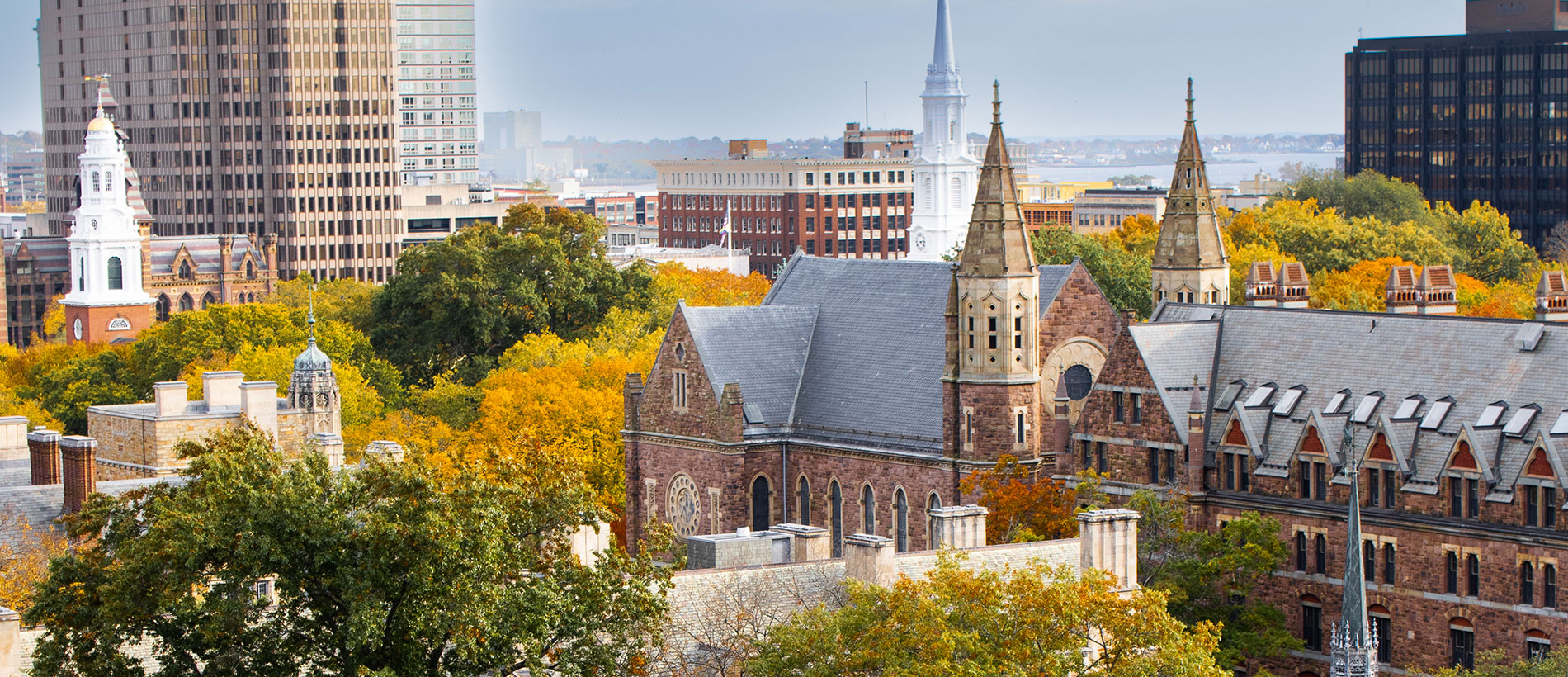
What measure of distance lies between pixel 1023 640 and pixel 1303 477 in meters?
34.9

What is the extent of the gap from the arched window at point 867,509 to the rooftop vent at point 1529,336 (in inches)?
1137

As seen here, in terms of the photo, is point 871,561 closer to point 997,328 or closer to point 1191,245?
point 997,328

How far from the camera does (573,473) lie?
6072cm

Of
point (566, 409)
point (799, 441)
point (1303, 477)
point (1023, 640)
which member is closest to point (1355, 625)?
point (1023, 640)

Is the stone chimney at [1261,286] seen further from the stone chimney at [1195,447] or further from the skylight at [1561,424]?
the skylight at [1561,424]

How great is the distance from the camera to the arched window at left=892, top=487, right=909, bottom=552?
108m

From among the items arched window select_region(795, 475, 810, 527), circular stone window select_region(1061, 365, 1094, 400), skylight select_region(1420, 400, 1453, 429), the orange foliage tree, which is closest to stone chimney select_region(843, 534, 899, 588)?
the orange foliage tree

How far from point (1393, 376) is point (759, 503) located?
3048 centimetres

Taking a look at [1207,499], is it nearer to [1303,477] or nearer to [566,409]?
[1303,477]

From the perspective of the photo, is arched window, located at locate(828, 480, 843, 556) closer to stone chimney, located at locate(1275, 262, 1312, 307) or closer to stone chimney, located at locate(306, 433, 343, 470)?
stone chimney, located at locate(306, 433, 343, 470)

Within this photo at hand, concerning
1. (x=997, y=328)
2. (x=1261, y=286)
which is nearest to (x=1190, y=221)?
(x=1261, y=286)

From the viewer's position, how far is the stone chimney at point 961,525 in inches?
3086

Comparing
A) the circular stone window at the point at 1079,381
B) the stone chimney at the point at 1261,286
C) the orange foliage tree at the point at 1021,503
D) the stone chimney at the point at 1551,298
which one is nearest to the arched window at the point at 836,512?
the orange foliage tree at the point at 1021,503

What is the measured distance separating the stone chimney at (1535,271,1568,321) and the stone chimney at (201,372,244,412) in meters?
55.2
